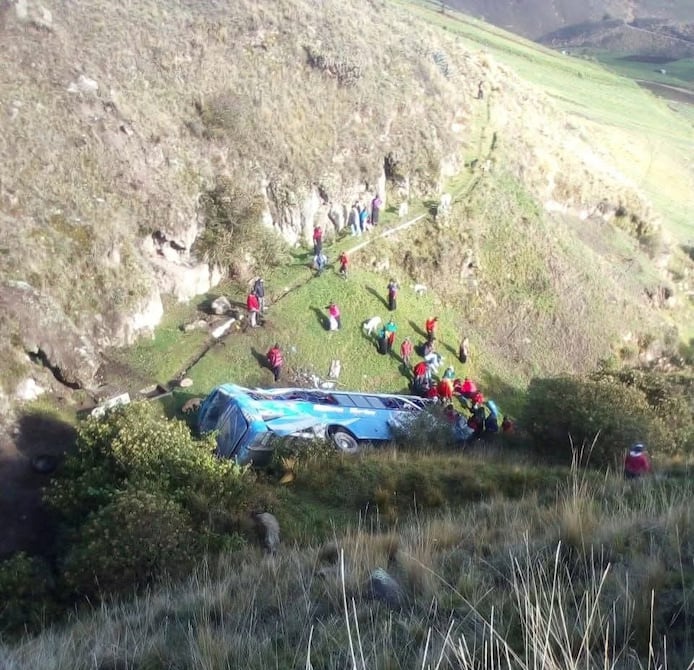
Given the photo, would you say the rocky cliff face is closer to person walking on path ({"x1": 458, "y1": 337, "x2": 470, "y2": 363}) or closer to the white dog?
the white dog

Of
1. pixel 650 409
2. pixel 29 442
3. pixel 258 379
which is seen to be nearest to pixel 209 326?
pixel 258 379

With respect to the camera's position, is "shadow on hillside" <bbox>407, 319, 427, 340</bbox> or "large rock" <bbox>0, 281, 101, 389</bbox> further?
"shadow on hillside" <bbox>407, 319, 427, 340</bbox>

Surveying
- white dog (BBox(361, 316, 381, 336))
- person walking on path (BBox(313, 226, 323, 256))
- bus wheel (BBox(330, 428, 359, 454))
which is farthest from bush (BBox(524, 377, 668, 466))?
person walking on path (BBox(313, 226, 323, 256))

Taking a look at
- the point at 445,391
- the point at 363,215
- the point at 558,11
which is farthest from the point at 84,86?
the point at 558,11

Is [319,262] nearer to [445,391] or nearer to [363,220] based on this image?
[363,220]

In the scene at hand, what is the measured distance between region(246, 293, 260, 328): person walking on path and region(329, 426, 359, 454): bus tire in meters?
6.94

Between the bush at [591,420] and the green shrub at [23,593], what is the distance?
1094 centimetres

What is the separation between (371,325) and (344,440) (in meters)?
8.77

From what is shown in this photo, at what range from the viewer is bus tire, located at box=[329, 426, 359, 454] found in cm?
1447

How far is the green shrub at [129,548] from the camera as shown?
29.6 feet

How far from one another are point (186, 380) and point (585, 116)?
173 feet

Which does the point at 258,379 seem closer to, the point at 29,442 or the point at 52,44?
the point at 29,442

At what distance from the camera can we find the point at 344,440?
14922 millimetres

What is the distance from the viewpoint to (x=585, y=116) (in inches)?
2339
